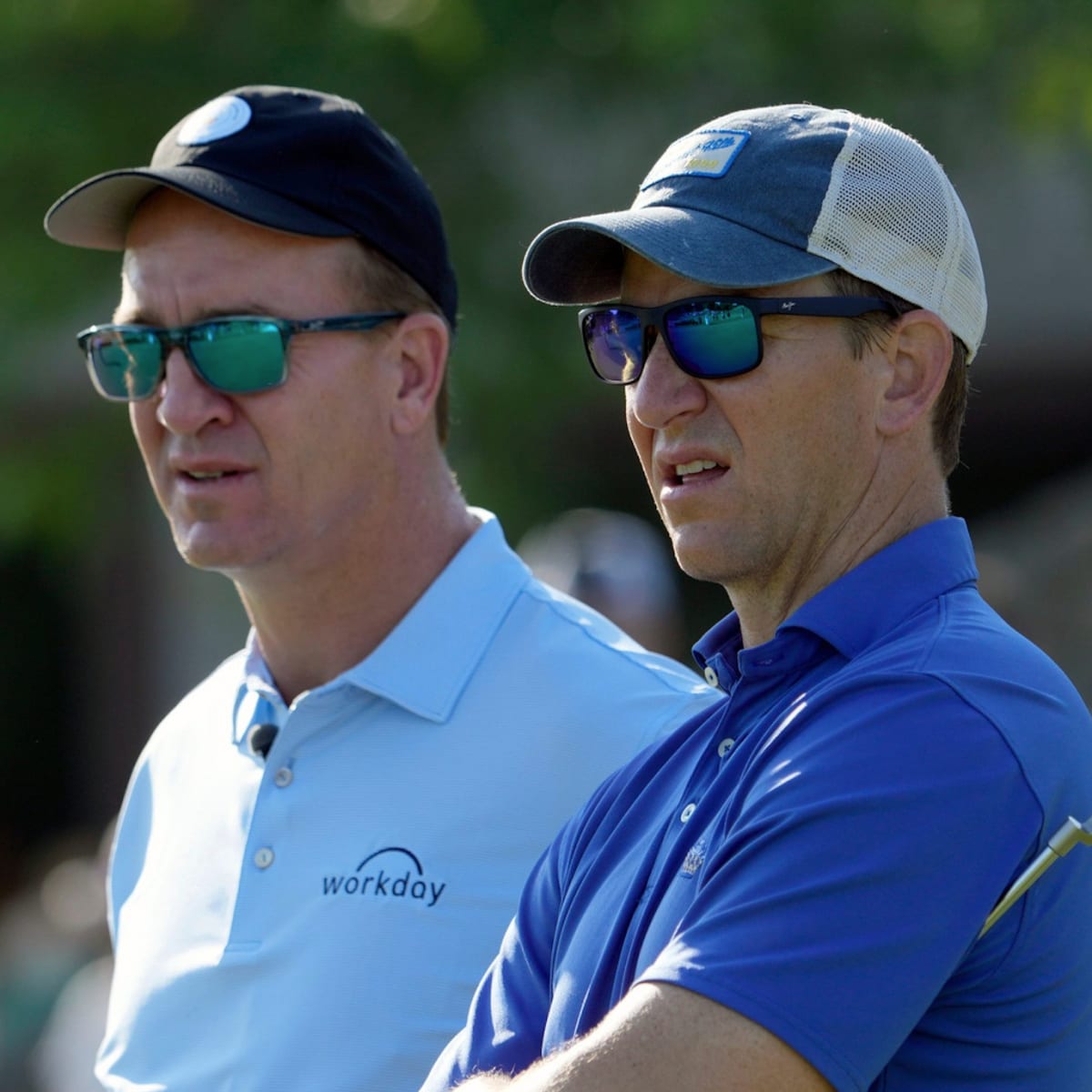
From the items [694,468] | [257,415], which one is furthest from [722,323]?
[257,415]

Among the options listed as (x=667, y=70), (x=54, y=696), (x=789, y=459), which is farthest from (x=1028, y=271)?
(x=789, y=459)

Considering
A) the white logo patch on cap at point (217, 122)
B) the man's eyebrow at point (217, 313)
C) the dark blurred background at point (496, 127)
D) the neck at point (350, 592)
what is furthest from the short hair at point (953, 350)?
the dark blurred background at point (496, 127)

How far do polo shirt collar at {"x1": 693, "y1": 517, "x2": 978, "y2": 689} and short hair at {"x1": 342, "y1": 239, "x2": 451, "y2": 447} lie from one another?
53.2 inches

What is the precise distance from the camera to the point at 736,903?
1.95 meters

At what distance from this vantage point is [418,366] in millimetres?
3541

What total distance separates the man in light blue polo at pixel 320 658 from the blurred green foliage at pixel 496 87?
3764 mm

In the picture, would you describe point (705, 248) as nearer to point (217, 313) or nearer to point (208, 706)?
point (217, 313)

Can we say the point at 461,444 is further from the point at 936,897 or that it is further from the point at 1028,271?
the point at 936,897

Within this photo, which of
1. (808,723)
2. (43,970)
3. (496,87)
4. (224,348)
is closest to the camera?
(808,723)

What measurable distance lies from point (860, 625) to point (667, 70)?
17.9 feet

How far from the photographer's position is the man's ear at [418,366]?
349 centimetres

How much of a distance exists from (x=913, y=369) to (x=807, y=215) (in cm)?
25

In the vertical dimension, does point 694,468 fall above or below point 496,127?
below

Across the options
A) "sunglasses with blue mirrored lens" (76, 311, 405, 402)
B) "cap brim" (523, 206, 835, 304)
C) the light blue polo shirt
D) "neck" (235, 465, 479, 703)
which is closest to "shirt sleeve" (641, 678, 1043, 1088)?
"cap brim" (523, 206, 835, 304)
